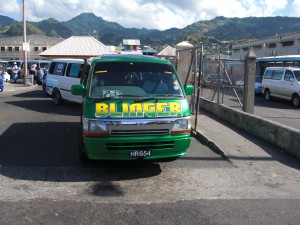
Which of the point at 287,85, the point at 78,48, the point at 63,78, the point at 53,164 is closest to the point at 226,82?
the point at 63,78

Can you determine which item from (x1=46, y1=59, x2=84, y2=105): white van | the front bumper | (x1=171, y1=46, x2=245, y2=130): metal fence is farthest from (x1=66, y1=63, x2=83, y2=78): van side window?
the front bumper

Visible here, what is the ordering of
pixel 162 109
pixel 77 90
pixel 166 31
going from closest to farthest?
pixel 162 109 < pixel 77 90 < pixel 166 31

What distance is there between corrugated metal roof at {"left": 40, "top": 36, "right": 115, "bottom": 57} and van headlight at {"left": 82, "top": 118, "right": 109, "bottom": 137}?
3531 cm

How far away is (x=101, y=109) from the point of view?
20.2 ft

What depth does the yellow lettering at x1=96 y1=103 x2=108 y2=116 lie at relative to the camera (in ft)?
20.1

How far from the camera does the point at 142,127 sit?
6094 millimetres

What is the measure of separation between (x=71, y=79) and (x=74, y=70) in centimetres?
38

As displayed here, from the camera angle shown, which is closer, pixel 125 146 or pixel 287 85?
pixel 125 146

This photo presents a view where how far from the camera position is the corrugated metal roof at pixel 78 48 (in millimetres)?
40969

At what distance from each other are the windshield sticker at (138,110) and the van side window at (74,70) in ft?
28.4

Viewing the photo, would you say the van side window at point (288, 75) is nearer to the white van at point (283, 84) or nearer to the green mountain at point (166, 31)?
the white van at point (283, 84)

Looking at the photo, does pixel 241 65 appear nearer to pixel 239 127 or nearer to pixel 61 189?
pixel 239 127

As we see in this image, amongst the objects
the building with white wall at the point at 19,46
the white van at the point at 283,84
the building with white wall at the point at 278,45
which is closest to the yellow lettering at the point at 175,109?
the white van at the point at 283,84

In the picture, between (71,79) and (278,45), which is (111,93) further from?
(278,45)
